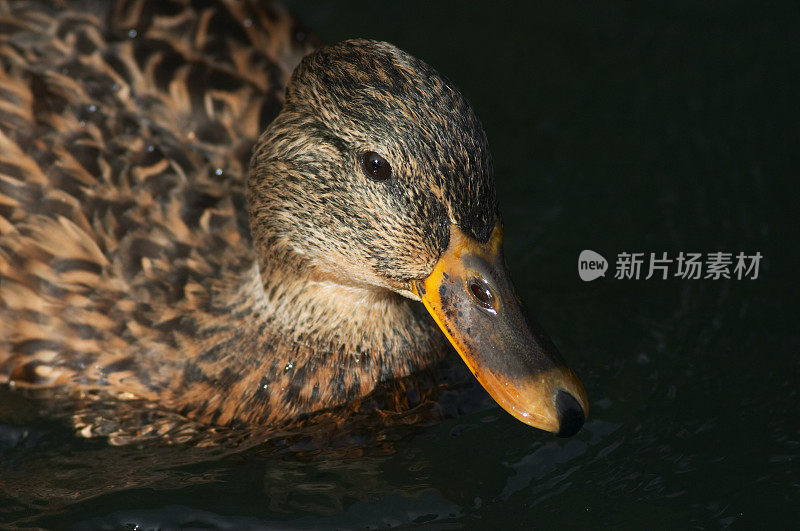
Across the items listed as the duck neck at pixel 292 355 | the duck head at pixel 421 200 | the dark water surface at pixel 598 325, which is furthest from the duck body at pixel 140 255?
the duck head at pixel 421 200

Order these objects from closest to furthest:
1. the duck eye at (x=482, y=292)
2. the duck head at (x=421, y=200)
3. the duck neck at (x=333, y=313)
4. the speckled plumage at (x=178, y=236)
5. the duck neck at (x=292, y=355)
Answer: the duck head at (x=421, y=200) → the duck eye at (x=482, y=292) → the speckled plumage at (x=178, y=236) → the duck neck at (x=333, y=313) → the duck neck at (x=292, y=355)

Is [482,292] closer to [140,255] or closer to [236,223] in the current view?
[236,223]

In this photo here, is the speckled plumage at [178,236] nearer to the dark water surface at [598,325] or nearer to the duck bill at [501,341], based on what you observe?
the duck bill at [501,341]

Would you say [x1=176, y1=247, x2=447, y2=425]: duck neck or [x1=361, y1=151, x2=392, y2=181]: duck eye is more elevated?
[x1=361, y1=151, x2=392, y2=181]: duck eye

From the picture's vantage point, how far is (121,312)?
4.98 m

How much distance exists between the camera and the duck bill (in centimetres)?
413

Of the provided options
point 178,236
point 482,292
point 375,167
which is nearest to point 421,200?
point 375,167

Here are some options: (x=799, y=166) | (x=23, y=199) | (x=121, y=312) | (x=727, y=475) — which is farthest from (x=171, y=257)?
(x=799, y=166)

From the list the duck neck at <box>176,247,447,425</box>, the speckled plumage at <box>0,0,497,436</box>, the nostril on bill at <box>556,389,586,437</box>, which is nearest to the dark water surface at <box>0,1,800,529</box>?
the duck neck at <box>176,247,447,425</box>

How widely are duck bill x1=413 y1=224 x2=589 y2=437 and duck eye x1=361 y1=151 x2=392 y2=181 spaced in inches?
12.3

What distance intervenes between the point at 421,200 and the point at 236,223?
1.30 meters

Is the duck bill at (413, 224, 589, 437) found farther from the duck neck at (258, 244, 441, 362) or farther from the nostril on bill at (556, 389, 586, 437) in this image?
the duck neck at (258, 244, 441, 362)

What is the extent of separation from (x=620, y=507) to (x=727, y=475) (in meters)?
0.54

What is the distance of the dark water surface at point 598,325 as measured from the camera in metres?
4.86
